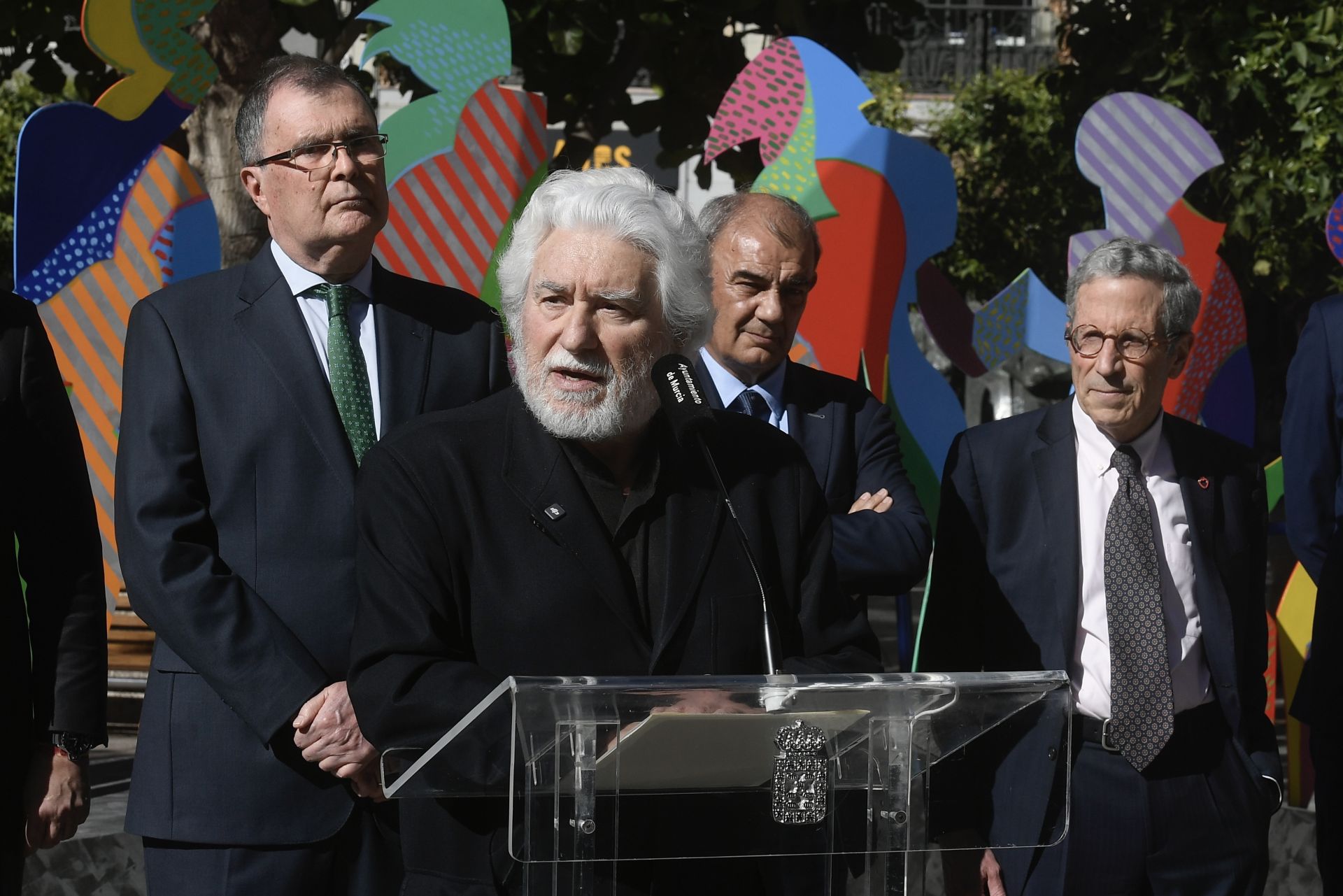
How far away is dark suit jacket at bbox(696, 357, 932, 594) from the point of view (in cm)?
398

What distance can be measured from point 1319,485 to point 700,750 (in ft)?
8.91

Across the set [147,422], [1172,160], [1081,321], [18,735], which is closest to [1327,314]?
[1081,321]

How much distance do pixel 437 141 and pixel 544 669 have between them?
321 centimetres

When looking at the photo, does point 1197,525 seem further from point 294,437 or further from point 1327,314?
point 294,437

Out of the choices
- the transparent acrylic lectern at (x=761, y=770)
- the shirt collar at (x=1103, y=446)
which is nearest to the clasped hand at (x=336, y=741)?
the transparent acrylic lectern at (x=761, y=770)

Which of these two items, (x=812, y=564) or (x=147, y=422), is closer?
(x=812, y=564)

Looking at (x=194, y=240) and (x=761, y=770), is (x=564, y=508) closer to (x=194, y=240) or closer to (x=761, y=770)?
(x=761, y=770)

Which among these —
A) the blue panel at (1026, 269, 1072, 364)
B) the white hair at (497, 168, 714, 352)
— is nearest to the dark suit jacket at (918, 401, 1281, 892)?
the white hair at (497, 168, 714, 352)

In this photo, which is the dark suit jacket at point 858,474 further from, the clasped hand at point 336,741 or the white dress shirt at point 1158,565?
the clasped hand at point 336,741

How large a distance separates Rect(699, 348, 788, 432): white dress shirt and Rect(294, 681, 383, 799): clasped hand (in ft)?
4.70

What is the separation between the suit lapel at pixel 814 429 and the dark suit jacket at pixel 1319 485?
3.81ft

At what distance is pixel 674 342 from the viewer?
9.42ft

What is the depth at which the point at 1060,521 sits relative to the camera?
388 cm

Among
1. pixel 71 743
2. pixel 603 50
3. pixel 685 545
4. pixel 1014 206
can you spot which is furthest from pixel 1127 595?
pixel 1014 206
